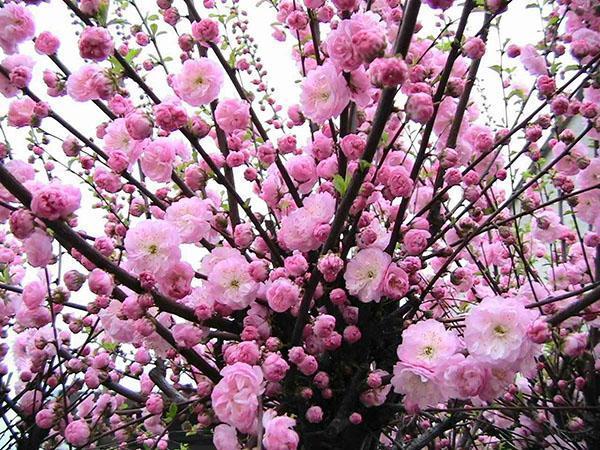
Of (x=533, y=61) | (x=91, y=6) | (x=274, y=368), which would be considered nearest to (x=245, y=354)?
(x=274, y=368)

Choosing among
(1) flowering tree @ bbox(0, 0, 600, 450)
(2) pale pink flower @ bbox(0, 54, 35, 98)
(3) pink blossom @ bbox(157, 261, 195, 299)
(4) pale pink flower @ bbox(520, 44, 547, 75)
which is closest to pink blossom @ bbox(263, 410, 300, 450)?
(1) flowering tree @ bbox(0, 0, 600, 450)

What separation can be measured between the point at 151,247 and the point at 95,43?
38 cm

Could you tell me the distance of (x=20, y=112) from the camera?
122cm

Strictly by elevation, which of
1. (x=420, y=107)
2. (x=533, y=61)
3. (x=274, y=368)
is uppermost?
(x=533, y=61)

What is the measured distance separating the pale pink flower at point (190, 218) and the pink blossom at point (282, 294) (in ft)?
0.64

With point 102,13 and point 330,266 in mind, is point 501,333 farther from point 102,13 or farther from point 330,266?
point 102,13

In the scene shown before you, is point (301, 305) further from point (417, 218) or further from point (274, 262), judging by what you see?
point (417, 218)

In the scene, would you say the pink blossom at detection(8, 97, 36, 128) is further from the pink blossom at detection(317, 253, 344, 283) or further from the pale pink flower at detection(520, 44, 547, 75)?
the pale pink flower at detection(520, 44, 547, 75)

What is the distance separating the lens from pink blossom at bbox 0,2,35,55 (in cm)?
110

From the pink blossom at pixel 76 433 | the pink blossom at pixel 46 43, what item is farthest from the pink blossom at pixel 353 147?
the pink blossom at pixel 76 433

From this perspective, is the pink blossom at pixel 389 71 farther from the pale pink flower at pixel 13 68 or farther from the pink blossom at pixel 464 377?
the pale pink flower at pixel 13 68

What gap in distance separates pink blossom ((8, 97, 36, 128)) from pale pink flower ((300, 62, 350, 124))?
0.65 meters

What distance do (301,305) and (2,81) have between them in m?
0.81

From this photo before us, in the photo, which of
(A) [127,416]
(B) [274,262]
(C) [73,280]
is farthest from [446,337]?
(A) [127,416]
